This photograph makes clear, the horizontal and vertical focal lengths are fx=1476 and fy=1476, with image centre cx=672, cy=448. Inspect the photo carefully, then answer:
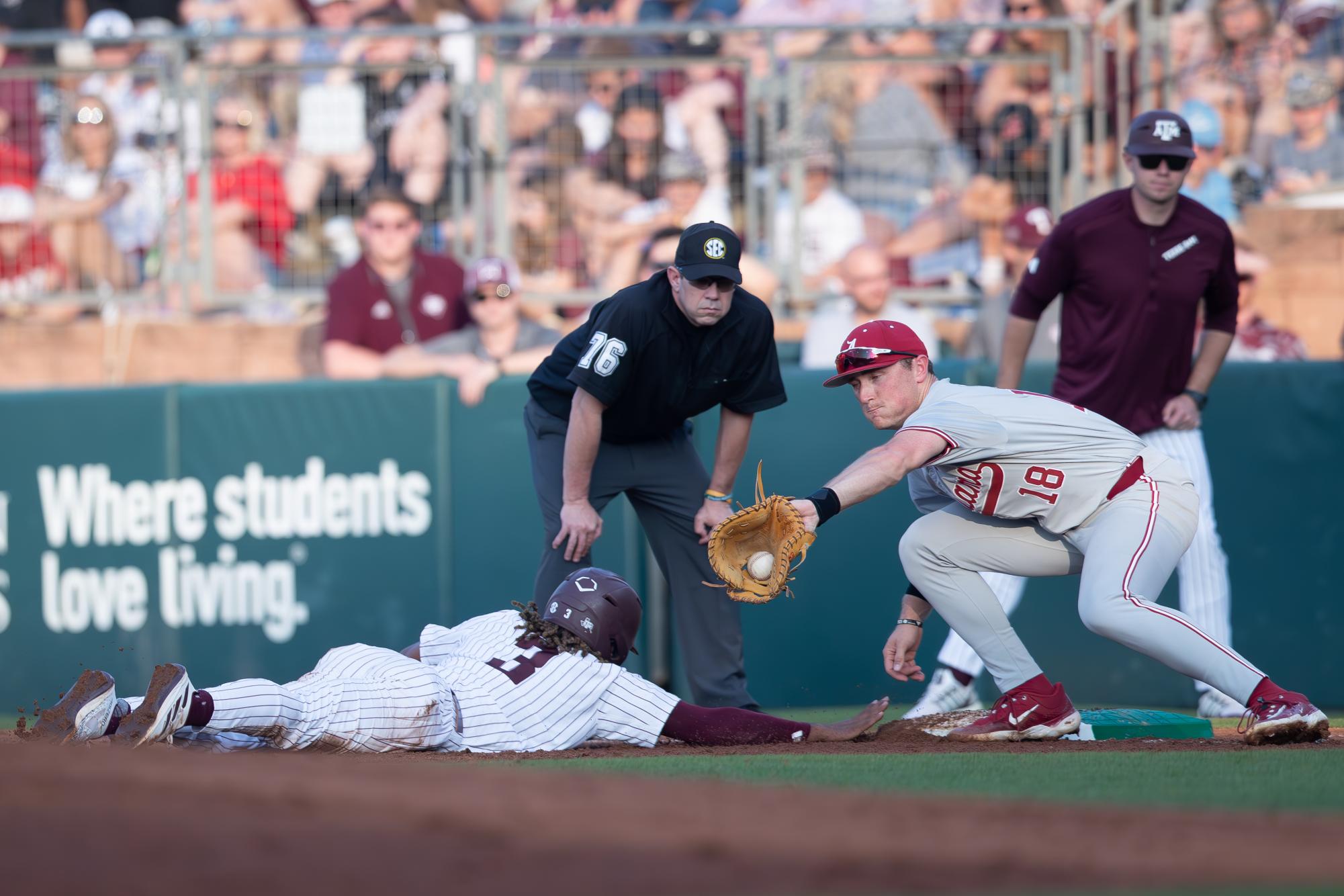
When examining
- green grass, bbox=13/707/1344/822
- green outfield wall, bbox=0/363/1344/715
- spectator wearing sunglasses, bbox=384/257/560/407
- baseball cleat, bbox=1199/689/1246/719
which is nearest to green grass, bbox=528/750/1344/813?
green grass, bbox=13/707/1344/822

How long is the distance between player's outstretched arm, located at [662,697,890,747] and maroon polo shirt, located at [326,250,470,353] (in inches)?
153

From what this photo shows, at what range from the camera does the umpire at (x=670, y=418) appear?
Answer: 5.01m

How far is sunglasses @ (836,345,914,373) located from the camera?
4.43 metres

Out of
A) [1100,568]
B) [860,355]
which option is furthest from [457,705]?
[1100,568]

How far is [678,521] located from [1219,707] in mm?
2258

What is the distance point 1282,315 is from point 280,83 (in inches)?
232

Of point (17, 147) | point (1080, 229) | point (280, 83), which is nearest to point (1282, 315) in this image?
point (1080, 229)

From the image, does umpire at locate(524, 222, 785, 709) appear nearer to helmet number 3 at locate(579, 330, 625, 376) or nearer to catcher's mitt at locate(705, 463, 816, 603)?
helmet number 3 at locate(579, 330, 625, 376)

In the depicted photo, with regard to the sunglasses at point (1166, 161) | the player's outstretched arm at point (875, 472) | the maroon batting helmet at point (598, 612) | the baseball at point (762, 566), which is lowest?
the maroon batting helmet at point (598, 612)

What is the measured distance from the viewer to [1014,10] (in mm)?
9086

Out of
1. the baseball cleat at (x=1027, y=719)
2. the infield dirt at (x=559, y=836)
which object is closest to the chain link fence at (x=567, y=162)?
the baseball cleat at (x=1027, y=719)

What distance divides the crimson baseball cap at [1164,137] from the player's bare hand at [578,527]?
2451mm

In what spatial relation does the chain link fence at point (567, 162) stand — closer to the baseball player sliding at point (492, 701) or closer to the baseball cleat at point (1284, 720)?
the baseball player sliding at point (492, 701)

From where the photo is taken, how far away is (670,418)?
539 centimetres
